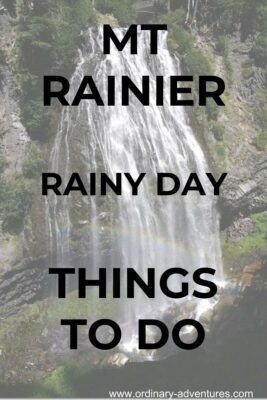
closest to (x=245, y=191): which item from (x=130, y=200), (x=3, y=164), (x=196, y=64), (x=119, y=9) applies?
(x=130, y=200)

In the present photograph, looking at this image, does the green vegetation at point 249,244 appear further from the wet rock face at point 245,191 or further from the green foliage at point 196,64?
the green foliage at point 196,64

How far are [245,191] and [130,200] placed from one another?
7.90m

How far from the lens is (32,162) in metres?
31.9

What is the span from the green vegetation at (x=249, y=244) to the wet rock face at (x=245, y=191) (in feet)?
2.75

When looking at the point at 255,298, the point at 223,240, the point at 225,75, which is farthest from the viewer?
the point at 225,75

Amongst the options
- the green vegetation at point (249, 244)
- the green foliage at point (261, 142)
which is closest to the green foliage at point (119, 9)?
the green foliage at point (261, 142)

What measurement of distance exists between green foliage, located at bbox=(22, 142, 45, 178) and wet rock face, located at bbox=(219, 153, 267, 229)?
1131 cm

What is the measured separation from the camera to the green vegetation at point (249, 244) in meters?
34.3

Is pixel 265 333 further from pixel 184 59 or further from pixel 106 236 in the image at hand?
pixel 184 59

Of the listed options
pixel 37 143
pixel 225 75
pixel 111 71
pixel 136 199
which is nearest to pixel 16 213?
pixel 37 143

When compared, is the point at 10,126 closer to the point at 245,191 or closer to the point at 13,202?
the point at 13,202

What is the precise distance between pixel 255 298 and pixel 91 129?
1294cm

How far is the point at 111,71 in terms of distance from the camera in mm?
32656

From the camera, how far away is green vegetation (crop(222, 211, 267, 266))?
34.3 m
